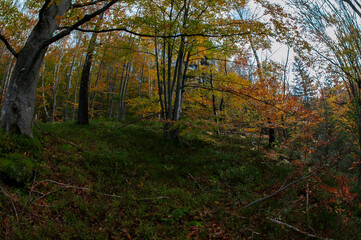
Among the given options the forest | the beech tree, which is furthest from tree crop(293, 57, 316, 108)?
the beech tree

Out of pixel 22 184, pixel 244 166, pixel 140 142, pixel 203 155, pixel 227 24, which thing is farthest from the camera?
pixel 140 142

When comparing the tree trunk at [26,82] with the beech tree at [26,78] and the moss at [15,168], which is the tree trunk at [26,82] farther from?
the moss at [15,168]

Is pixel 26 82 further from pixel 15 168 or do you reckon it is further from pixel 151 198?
pixel 151 198

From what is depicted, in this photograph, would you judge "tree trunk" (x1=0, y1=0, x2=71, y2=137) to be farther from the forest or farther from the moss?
the moss

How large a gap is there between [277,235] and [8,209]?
545 cm

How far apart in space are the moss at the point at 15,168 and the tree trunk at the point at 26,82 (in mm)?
959

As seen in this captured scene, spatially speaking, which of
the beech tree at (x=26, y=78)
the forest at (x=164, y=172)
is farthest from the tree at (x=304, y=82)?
the beech tree at (x=26, y=78)

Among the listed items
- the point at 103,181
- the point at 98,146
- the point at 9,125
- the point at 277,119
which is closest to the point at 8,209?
the point at 103,181

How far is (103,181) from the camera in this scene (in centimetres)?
559

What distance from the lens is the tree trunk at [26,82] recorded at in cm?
528

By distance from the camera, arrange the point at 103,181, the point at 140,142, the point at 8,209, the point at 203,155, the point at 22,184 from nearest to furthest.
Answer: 1. the point at 8,209
2. the point at 22,184
3. the point at 103,181
4. the point at 203,155
5. the point at 140,142

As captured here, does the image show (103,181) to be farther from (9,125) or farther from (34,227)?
(9,125)

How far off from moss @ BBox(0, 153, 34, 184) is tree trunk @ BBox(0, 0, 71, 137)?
3.15 ft

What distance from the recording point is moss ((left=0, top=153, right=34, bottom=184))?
436 centimetres
